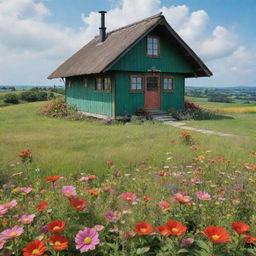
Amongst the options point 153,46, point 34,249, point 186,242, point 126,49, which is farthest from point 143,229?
point 153,46

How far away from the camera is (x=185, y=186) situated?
3.78 metres

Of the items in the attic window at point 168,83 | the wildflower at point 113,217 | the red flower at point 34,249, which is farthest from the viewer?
the attic window at point 168,83

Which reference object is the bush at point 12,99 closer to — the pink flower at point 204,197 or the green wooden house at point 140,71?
the green wooden house at point 140,71

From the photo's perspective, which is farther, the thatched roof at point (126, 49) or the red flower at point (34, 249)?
the thatched roof at point (126, 49)

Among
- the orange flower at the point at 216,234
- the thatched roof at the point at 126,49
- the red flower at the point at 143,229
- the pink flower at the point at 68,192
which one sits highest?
the thatched roof at the point at 126,49

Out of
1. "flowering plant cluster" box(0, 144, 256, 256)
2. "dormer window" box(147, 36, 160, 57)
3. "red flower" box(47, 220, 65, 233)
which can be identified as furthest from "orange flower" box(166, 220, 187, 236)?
"dormer window" box(147, 36, 160, 57)

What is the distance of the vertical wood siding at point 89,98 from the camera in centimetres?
1697

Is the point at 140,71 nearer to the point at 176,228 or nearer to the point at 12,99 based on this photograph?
the point at 176,228

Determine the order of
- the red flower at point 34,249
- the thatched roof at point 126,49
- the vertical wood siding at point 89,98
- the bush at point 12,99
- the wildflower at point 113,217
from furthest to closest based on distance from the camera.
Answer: the bush at point 12,99
the vertical wood siding at point 89,98
the thatched roof at point 126,49
the wildflower at point 113,217
the red flower at point 34,249

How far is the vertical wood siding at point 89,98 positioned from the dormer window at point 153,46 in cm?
359

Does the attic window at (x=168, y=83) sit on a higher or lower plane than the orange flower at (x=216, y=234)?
higher

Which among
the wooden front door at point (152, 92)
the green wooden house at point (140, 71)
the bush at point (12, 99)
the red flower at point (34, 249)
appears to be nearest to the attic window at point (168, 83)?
the green wooden house at point (140, 71)

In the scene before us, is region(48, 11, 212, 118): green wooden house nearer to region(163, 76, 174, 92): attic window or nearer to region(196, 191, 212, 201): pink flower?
region(163, 76, 174, 92): attic window

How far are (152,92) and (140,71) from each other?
5.12 feet
